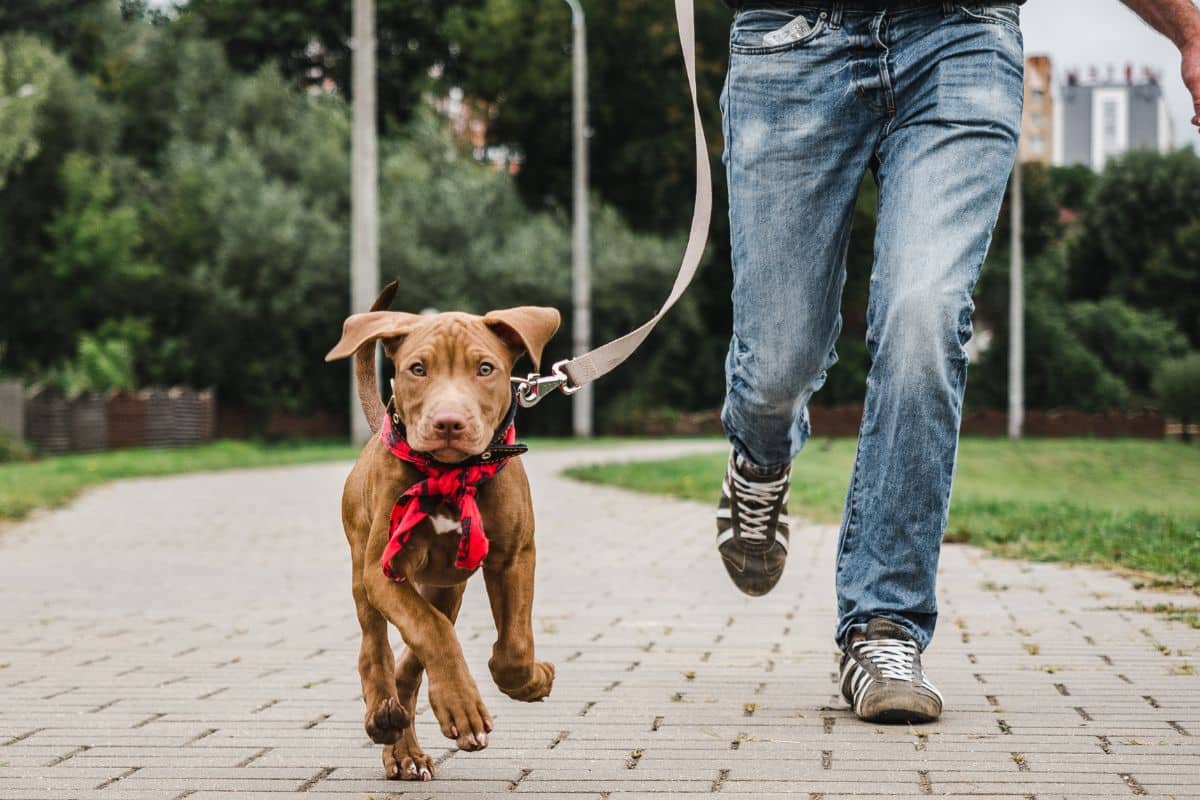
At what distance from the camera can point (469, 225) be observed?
37906 millimetres

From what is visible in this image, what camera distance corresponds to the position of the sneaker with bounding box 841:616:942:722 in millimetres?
3922

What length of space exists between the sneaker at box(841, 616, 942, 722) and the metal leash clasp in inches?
42.0

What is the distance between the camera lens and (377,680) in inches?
131

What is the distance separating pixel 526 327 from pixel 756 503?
1.65 meters

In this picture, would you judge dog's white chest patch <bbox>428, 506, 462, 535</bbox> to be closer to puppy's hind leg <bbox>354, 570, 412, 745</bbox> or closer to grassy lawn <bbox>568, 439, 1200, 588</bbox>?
puppy's hind leg <bbox>354, 570, 412, 745</bbox>

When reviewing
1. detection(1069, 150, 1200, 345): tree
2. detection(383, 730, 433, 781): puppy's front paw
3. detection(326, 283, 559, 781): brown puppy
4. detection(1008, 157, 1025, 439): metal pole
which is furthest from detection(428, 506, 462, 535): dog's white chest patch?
detection(1069, 150, 1200, 345): tree

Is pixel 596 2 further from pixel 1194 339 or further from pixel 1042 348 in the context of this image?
pixel 1194 339

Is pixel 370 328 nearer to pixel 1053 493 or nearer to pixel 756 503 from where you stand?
pixel 756 503

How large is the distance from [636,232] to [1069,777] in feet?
136

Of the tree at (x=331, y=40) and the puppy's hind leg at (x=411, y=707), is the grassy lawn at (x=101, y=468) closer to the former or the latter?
the puppy's hind leg at (x=411, y=707)

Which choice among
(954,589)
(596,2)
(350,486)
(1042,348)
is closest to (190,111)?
(596,2)

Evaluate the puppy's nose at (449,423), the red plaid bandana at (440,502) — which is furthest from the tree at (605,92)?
the puppy's nose at (449,423)

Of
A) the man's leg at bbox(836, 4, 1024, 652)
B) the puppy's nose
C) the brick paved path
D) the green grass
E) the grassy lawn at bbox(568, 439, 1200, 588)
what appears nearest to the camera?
the puppy's nose

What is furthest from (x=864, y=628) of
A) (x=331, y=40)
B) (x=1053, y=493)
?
(x=331, y=40)
